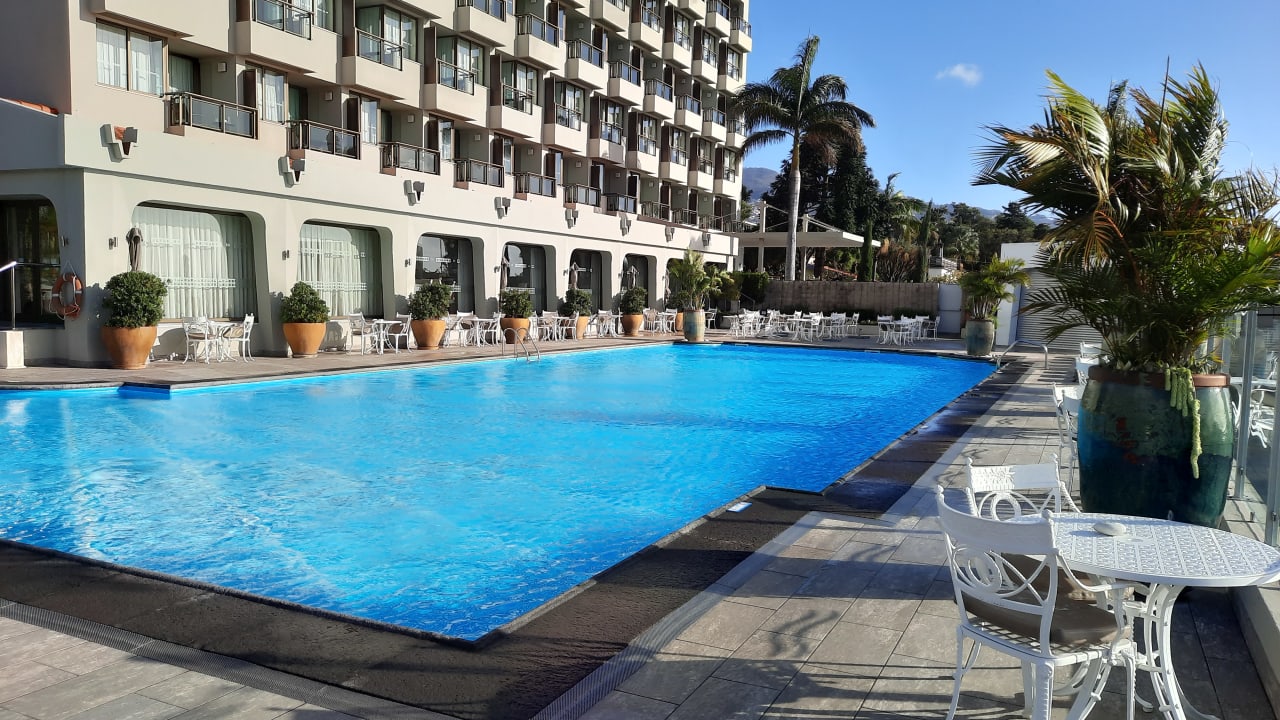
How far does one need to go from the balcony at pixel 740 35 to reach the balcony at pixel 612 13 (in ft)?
30.8

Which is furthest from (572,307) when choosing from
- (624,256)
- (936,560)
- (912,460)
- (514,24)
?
(936,560)

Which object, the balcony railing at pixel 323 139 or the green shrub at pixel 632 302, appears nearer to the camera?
the balcony railing at pixel 323 139

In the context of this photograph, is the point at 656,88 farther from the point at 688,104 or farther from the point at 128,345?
the point at 128,345

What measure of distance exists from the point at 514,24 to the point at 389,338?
35.9 ft

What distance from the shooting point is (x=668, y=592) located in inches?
192

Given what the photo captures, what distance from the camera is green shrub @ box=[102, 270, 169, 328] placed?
14445 mm

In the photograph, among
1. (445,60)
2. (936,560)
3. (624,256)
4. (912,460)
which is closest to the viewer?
(936,560)

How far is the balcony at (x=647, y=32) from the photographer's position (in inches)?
1330

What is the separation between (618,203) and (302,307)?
16.9 meters

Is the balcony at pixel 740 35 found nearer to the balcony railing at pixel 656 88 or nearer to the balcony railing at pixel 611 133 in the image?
the balcony railing at pixel 656 88

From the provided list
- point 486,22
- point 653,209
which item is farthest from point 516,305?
point 653,209

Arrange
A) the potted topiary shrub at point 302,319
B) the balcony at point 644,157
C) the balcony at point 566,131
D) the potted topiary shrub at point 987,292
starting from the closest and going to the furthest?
the potted topiary shrub at point 302,319 < the potted topiary shrub at point 987,292 < the balcony at point 566,131 < the balcony at point 644,157

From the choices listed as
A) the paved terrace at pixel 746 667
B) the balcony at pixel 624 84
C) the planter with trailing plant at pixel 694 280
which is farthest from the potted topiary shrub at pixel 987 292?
the paved terrace at pixel 746 667

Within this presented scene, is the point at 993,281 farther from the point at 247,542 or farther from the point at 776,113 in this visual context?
the point at 247,542
